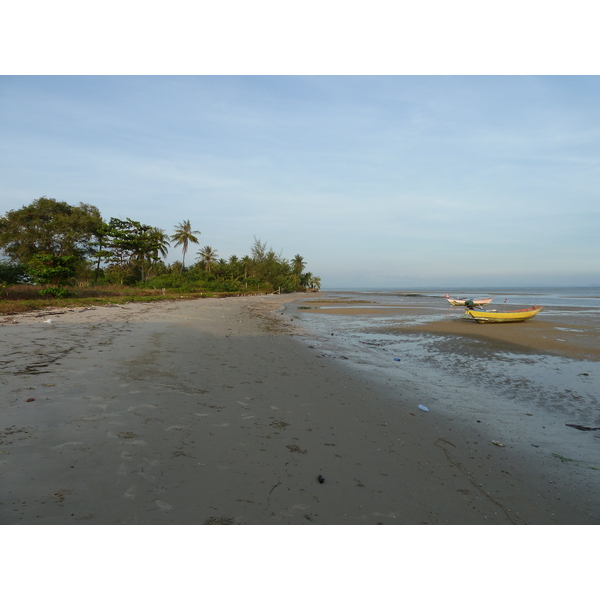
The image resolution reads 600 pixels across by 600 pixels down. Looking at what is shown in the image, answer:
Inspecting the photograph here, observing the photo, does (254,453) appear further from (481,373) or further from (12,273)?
(12,273)

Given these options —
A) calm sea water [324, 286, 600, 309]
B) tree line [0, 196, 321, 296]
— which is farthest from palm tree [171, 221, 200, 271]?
calm sea water [324, 286, 600, 309]

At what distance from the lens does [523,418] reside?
211 inches

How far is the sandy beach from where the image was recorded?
261 cm

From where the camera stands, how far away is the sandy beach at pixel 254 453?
2605 mm

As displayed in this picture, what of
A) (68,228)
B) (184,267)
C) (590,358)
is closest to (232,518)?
(590,358)

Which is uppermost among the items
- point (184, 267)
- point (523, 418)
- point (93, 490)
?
point (184, 267)

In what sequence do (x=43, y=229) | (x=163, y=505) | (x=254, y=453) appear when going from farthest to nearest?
(x=43, y=229), (x=254, y=453), (x=163, y=505)

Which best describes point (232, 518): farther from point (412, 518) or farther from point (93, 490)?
point (412, 518)

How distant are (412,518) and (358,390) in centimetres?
353

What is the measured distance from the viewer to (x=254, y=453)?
349 centimetres

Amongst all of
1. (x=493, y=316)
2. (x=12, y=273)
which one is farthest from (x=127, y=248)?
(x=493, y=316)

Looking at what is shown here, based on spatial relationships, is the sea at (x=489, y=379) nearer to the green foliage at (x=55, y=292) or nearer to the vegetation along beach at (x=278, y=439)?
the vegetation along beach at (x=278, y=439)

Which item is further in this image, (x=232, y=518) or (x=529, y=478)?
(x=529, y=478)

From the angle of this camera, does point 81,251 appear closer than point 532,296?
Yes
